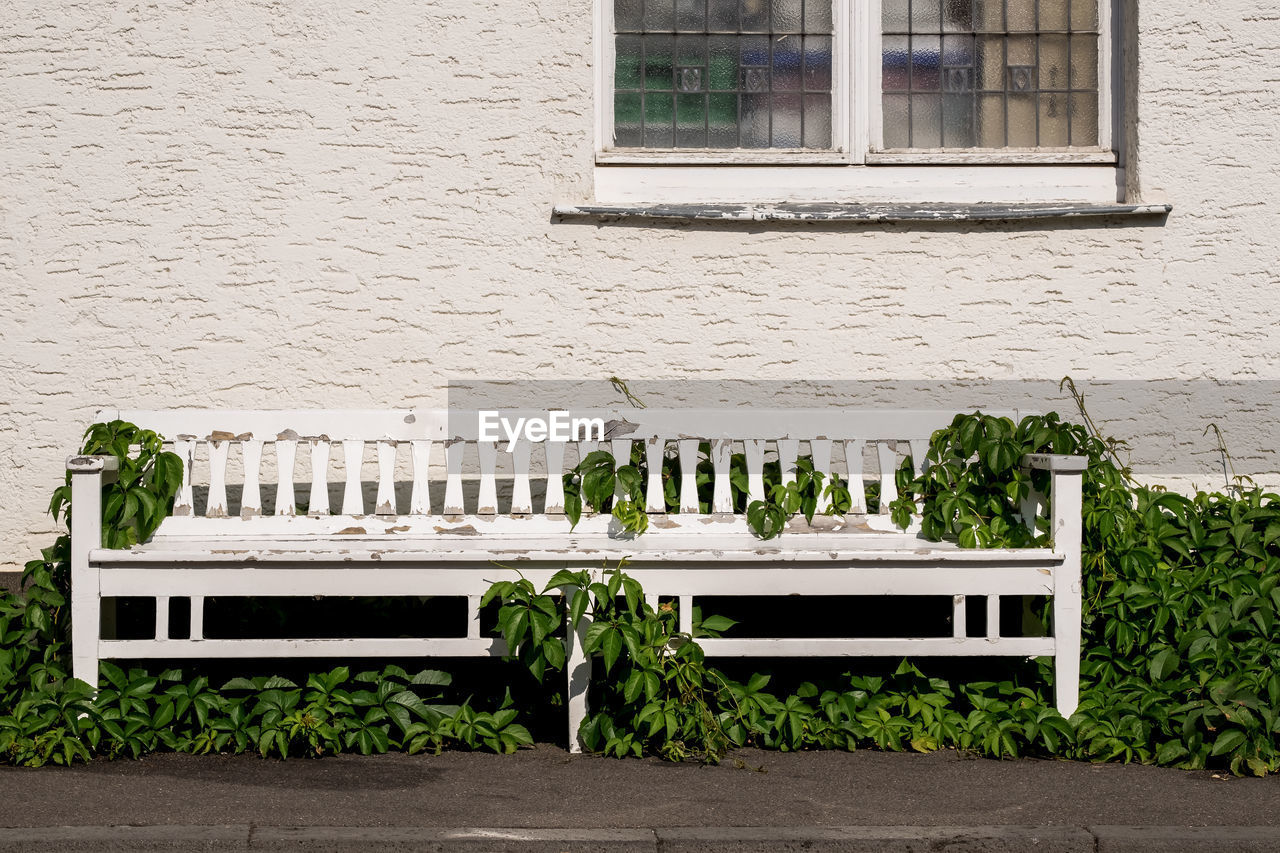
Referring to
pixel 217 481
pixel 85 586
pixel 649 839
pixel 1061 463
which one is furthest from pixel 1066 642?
pixel 85 586

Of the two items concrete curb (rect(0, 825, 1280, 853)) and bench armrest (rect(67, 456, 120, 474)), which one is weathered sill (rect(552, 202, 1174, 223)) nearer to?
bench armrest (rect(67, 456, 120, 474))

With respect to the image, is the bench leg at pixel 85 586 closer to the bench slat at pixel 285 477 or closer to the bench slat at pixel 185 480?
the bench slat at pixel 185 480

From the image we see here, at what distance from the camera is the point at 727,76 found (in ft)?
18.9

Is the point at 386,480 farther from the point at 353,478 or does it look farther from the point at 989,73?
the point at 989,73

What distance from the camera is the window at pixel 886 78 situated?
224 inches

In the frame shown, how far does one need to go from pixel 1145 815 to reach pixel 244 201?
410cm

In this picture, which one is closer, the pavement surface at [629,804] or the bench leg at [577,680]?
the pavement surface at [629,804]

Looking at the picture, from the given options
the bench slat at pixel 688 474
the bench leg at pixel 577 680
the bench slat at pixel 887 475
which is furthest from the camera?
the bench slat at pixel 887 475

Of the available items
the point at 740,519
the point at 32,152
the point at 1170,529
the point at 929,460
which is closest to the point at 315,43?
the point at 32,152

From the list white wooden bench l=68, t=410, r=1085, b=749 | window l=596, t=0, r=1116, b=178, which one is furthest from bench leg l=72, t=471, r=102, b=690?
window l=596, t=0, r=1116, b=178

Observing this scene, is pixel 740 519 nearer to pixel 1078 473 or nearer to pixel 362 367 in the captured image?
Answer: pixel 1078 473

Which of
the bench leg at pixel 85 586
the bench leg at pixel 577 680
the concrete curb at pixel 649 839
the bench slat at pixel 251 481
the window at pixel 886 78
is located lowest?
the concrete curb at pixel 649 839

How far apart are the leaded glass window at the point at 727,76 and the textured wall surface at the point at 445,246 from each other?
39 centimetres

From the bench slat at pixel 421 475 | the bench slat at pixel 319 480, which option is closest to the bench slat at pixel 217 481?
the bench slat at pixel 319 480
